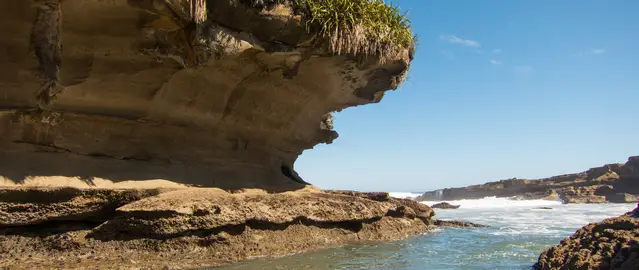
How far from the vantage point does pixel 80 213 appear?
5168 millimetres

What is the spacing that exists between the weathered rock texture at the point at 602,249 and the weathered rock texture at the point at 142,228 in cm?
348

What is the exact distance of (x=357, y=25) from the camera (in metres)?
6.59

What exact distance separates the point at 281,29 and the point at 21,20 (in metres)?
3.11

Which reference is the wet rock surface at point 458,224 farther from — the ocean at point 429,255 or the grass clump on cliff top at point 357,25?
the grass clump on cliff top at point 357,25

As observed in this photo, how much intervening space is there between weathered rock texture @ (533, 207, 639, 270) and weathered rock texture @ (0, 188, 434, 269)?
348 cm

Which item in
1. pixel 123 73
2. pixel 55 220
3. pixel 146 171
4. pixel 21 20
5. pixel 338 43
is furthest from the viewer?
pixel 338 43

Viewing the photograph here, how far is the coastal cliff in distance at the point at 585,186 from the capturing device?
29500mm

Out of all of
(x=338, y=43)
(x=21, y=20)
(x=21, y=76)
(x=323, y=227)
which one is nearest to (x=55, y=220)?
(x=21, y=76)

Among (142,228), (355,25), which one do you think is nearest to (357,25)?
(355,25)

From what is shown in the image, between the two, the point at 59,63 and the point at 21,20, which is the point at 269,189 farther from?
the point at 21,20

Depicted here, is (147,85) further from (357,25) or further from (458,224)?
(458,224)

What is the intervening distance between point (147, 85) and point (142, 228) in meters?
1.94

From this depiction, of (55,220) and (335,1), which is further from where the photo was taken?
(335,1)

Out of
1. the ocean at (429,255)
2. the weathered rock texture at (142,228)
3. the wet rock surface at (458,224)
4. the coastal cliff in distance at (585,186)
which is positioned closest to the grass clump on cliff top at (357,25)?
the weathered rock texture at (142,228)
